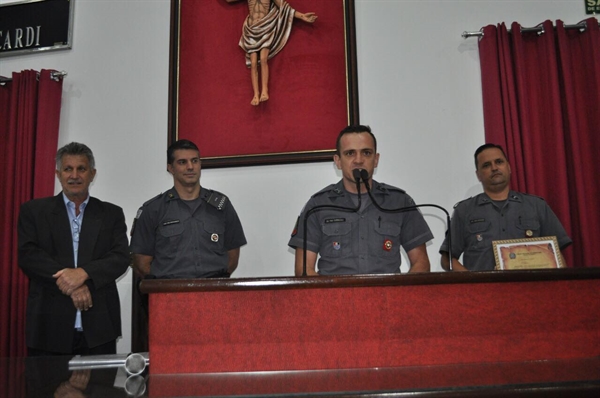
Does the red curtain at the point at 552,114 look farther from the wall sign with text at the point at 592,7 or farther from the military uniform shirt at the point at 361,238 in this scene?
the military uniform shirt at the point at 361,238

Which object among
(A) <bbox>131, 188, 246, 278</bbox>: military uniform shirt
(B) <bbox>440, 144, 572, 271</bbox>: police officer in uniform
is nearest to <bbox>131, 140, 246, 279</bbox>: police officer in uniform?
(A) <bbox>131, 188, 246, 278</bbox>: military uniform shirt

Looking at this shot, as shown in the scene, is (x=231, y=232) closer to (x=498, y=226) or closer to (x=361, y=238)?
(x=361, y=238)

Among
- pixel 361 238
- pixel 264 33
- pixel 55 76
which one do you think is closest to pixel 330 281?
pixel 361 238

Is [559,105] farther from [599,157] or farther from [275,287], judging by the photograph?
[275,287]

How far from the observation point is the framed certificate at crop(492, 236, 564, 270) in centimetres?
215

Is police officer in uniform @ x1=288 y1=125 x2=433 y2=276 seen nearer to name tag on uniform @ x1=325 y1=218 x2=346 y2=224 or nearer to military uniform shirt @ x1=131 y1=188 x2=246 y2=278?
name tag on uniform @ x1=325 y1=218 x2=346 y2=224

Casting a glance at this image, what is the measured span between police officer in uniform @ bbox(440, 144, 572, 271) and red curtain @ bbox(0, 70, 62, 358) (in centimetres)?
257

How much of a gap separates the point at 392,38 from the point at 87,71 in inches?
81.9

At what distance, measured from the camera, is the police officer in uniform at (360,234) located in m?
2.34

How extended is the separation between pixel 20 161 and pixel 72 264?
50.8 inches

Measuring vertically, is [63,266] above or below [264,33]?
below

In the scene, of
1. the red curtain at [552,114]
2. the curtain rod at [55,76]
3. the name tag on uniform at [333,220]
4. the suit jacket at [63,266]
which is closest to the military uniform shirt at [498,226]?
the red curtain at [552,114]

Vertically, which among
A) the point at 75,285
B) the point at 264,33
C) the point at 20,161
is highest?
the point at 264,33

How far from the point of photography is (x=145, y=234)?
2.79m
